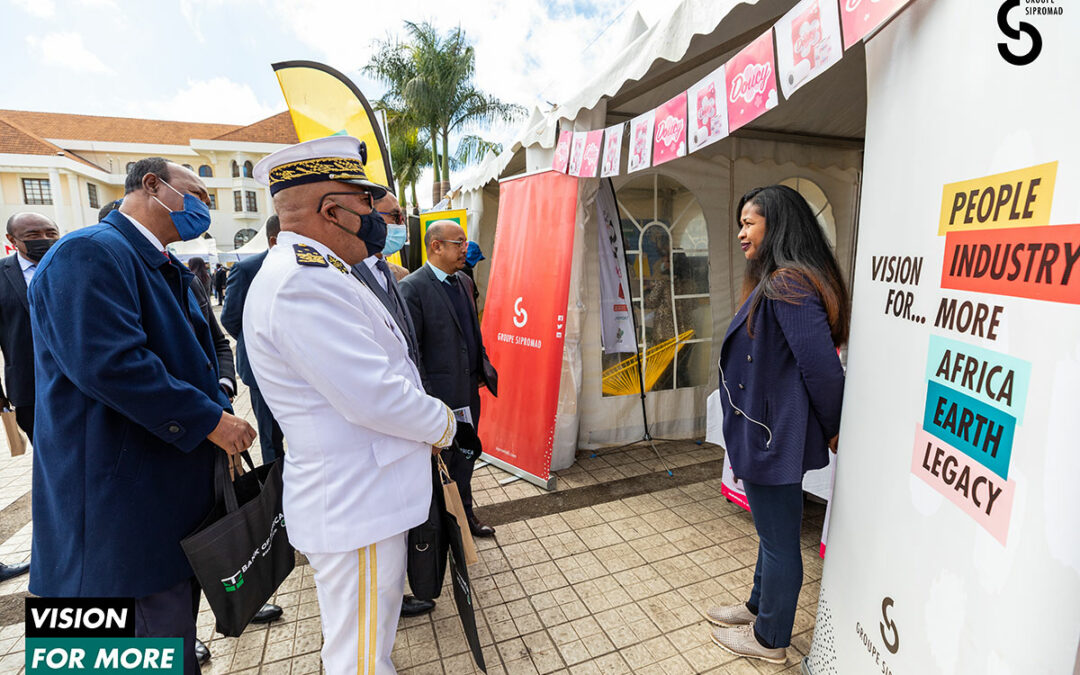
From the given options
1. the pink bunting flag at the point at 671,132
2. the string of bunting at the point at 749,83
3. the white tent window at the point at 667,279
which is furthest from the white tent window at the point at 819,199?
the pink bunting flag at the point at 671,132

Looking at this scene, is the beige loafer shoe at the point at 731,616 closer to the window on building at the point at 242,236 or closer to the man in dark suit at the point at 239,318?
the man in dark suit at the point at 239,318

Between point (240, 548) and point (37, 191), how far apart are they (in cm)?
3790

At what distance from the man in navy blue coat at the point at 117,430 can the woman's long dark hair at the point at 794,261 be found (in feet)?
6.42

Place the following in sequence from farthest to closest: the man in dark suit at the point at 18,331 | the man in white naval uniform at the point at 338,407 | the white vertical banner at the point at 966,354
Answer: the man in dark suit at the point at 18,331
the man in white naval uniform at the point at 338,407
the white vertical banner at the point at 966,354

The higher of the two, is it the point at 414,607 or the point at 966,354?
the point at 966,354

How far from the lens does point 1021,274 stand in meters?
1.11

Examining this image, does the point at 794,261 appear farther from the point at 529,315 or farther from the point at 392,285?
the point at 529,315

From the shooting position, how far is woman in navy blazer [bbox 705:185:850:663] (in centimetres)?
184

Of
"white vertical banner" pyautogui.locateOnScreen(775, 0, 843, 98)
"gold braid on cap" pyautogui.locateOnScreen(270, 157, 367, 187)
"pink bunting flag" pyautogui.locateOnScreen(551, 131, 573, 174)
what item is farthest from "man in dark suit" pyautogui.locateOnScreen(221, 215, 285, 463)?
"white vertical banner" pyautogui.locateOnScreen(775, 0, 843, 98)

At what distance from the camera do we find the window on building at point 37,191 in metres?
27.0

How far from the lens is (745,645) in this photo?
2188 millimetres

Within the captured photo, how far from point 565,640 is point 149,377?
2.00 metres

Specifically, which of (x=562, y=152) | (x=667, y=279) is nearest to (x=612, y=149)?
(x=562, y=152)

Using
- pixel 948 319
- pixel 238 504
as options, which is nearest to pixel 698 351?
pixel 948 319
